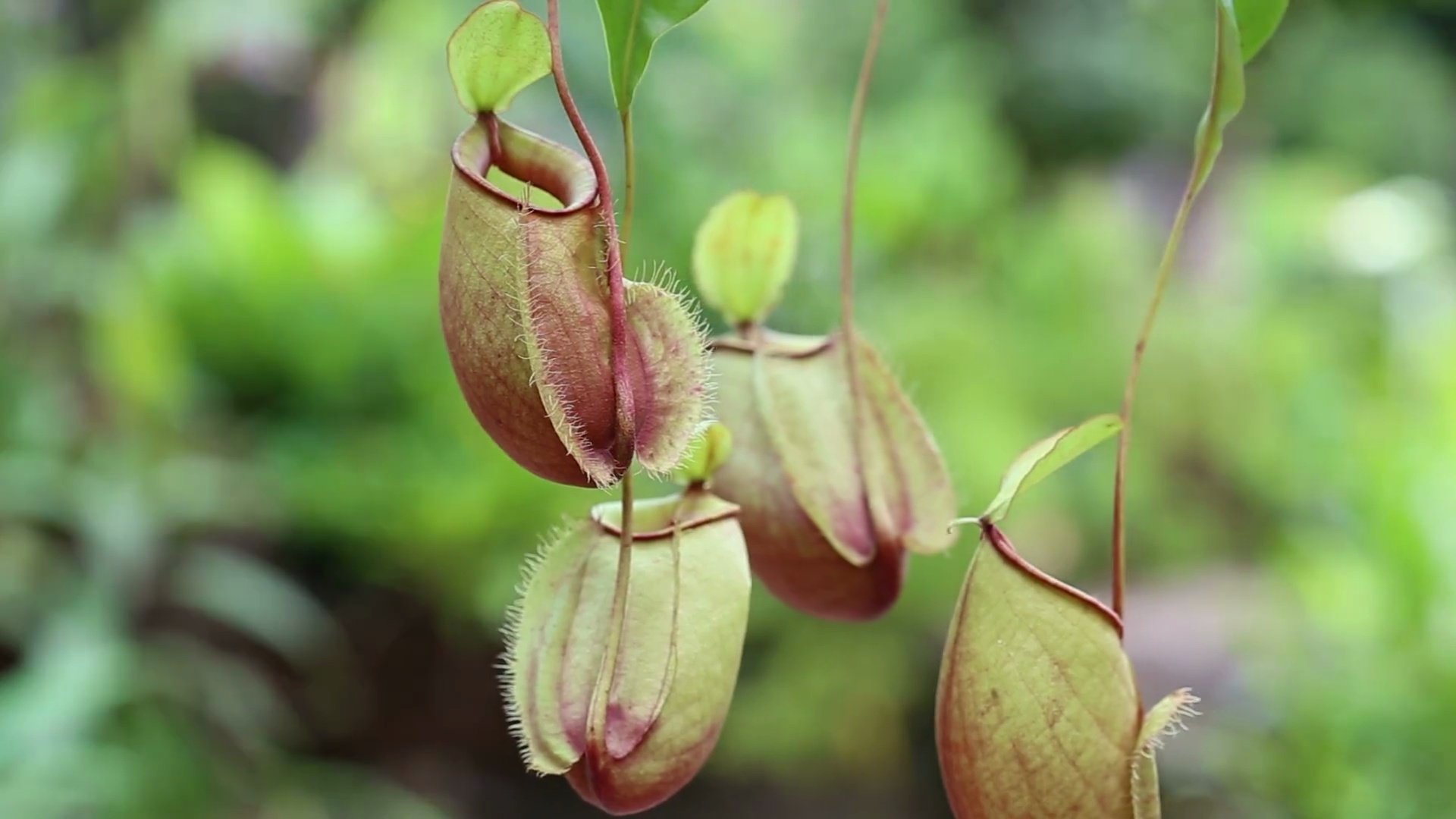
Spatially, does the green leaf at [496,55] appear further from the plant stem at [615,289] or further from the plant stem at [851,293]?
the plant stem at [851,293]

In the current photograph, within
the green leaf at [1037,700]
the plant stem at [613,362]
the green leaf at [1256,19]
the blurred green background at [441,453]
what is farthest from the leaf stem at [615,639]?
the blurred green background at [441,453]

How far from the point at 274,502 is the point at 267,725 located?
14.7 inches

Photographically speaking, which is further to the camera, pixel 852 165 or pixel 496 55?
pixel 852 165

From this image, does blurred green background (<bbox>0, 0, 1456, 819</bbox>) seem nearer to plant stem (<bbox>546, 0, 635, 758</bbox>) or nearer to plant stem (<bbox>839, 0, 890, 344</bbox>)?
plant stem (<bbox>839, 0, 890, 344</bbox>)

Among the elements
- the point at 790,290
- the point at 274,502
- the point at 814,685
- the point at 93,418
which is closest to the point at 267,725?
the point at 274,502

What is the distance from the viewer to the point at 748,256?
0.52m

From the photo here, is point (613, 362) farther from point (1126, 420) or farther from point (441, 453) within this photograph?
point (441, 453)

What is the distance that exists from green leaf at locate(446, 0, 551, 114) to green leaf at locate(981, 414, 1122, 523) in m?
0.20

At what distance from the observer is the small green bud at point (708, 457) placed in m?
0.44

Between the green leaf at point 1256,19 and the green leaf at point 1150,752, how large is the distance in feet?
0.69

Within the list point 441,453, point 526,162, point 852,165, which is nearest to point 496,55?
point 526,162

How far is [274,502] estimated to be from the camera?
2012mm

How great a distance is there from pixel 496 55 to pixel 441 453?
5.87 feet

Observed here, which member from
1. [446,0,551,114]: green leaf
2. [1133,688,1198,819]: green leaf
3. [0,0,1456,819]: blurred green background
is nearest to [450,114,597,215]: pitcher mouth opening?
[446,0,551,114]: green leaf
